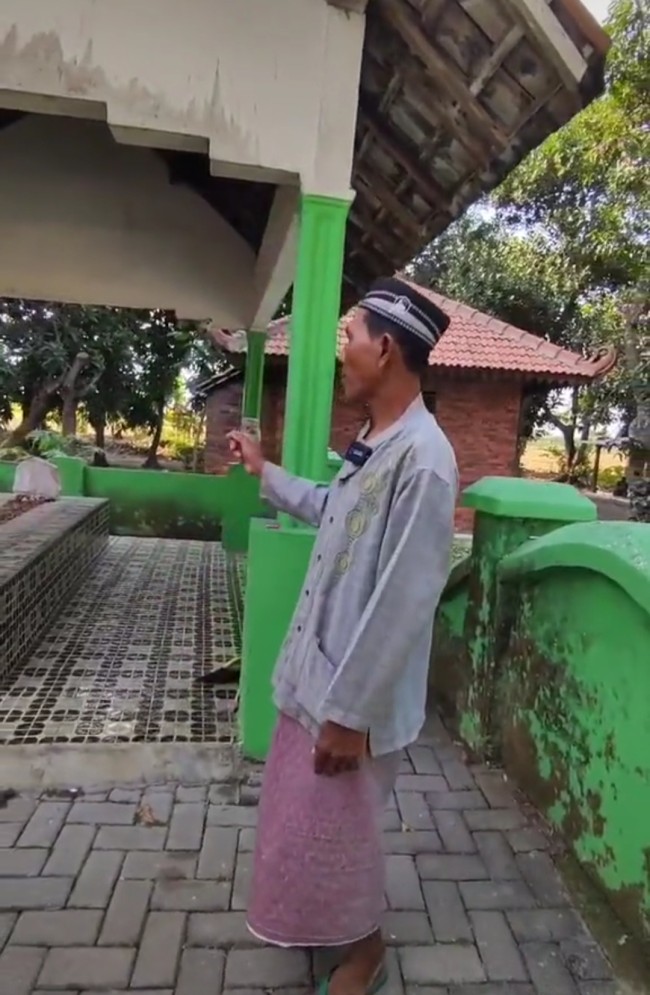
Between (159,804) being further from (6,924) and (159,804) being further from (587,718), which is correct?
(587,718)

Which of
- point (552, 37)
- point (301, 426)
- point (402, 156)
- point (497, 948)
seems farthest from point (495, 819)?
point (402, 156)

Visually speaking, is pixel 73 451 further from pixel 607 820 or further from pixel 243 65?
pixel 607 820

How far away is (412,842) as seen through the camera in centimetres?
269

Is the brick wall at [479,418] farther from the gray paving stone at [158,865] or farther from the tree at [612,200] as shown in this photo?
the gray paving stone at [158,865]

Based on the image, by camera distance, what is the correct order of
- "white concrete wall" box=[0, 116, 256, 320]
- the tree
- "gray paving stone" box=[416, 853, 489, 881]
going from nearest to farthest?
"gray paving stone" box=[416, 853, 489, 881]
"white concrete wall" box=[0, 116, 256, 320]
the tree

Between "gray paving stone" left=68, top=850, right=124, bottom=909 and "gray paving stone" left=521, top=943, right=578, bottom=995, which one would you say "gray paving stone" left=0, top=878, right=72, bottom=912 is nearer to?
"gray paving stone" left=68, top=850, right=124, bottom=909

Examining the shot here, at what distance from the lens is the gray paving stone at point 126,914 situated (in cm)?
209

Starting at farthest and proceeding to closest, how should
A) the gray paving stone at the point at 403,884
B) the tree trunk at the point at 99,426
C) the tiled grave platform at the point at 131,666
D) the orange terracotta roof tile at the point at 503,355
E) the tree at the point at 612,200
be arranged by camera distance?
the tree trunk at the point at 99,426 < the orange terracotta roof tile at the point at 503,355 < the tree at the point at 612,200 < the tiled grave platform at the point at 131,666 < the gray paving stone at the point at 403,884

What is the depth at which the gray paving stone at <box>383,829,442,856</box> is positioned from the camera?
2637mm

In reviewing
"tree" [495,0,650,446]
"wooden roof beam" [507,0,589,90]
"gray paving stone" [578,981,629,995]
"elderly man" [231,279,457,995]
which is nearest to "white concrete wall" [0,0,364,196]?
"wooden roof beam" [507,0,589,90]

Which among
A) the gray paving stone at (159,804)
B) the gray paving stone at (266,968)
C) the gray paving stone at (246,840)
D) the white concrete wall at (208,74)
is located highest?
the white concrete wall at (208,74)

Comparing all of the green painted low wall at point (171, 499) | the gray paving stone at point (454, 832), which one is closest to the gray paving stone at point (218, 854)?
the gray paving stone at point (454, 832)

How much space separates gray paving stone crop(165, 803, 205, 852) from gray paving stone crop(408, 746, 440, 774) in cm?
97

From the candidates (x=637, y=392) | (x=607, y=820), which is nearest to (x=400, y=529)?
(x=607, y=820)
